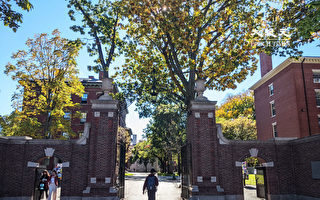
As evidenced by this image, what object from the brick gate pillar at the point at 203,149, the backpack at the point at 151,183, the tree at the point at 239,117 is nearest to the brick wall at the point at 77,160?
the backpack at the point at 151,183

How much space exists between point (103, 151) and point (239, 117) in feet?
110

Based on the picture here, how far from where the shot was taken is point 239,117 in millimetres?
42438

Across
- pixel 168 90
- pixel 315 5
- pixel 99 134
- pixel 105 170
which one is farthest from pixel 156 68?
pixel 315 5

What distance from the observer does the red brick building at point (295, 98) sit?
89.9 ft

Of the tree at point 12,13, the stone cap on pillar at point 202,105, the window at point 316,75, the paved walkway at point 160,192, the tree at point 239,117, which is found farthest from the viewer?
the tree at point 239,117

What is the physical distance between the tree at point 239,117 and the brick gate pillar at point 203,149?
26.3 meters

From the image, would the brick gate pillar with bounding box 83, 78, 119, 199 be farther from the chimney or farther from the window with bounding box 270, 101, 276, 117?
the chimney

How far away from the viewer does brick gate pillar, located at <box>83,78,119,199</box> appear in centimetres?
1251

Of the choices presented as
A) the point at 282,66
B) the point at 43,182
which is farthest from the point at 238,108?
the point at 43,182

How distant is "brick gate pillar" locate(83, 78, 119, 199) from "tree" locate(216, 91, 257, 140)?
28.6m

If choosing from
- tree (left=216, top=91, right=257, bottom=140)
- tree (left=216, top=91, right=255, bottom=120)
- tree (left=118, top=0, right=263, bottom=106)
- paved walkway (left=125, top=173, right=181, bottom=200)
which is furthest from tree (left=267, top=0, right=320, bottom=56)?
tree (left=216, top=91, right=255, bottom=120)

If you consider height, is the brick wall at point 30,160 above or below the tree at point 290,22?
below

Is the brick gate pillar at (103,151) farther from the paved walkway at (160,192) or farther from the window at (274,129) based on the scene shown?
the window at (274,129)

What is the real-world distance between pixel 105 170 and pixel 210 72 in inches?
323
